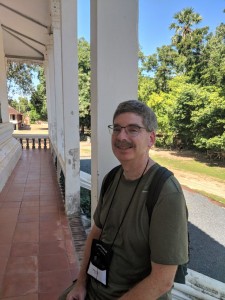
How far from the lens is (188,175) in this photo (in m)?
13.2

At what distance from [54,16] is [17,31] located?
10.2 ft

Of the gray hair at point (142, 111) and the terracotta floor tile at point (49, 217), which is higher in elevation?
the gray hair at point (142, 111)

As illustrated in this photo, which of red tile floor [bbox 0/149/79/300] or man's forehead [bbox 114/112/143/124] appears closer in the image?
man's forehead [bbox 114/112/143/124]

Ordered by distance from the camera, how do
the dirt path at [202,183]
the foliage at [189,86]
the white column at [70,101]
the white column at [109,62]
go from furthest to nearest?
1. the foliage at [189,86]
2. the dirt path at [202,183]
3. the white column at [70,101]
4. the white column at [109,62]

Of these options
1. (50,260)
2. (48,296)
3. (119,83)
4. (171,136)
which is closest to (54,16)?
(119,83)

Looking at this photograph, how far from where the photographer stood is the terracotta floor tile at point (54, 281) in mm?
1936

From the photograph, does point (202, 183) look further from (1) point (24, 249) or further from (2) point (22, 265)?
(2) point (22, 265)

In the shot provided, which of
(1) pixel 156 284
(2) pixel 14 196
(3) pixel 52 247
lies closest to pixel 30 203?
(2) pixel 14 196

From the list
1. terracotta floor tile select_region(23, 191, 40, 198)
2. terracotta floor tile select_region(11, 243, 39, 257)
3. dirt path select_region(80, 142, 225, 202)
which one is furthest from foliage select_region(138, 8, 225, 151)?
terracotta floor tile select_region(11, 243, 39, 257)

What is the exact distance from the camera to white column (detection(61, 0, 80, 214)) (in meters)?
3.14

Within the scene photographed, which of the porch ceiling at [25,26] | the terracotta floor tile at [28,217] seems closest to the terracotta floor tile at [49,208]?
the terracotta floor tile at [28,217]

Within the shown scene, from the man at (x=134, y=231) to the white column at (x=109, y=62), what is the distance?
379mm

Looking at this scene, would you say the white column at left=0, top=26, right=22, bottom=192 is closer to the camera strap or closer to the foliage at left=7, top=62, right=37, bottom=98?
the camera strap

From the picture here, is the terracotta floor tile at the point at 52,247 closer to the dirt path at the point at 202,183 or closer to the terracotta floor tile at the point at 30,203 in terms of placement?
the terracotta floor tile at the point at 30,203
